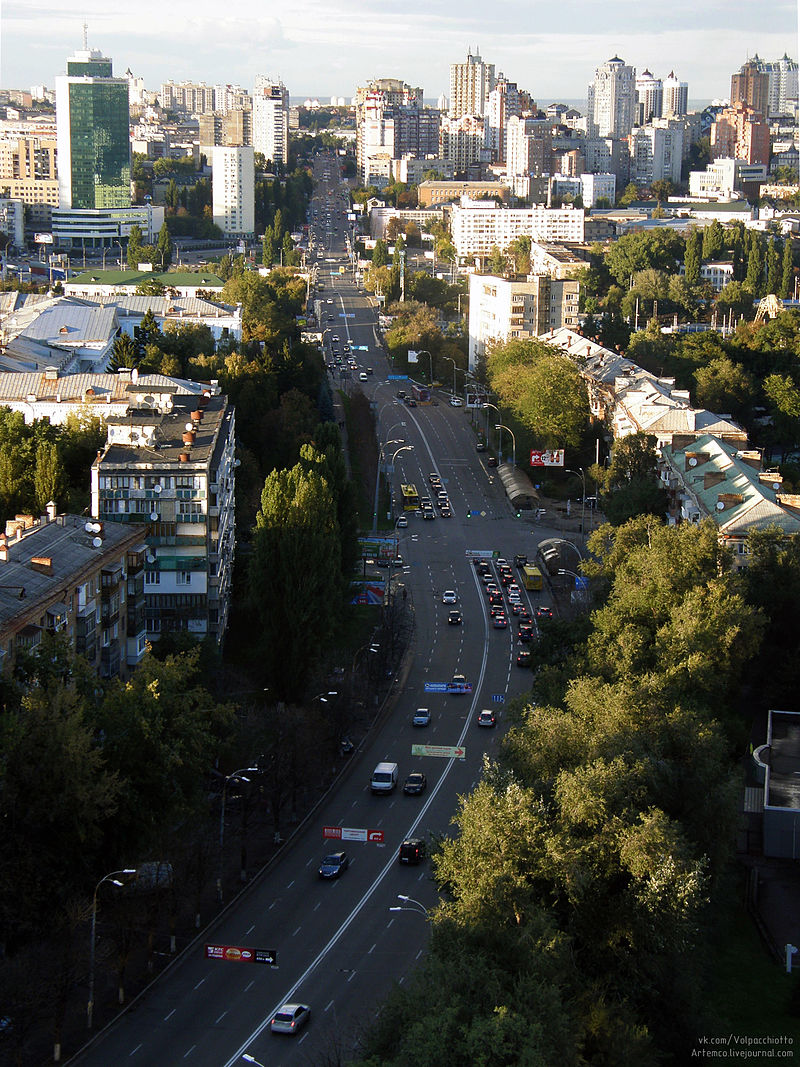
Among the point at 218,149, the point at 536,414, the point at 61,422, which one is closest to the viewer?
the point at 61,422

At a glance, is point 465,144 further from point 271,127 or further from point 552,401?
point 552,401

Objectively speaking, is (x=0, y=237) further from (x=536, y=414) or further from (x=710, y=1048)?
(x=710, y=1048)

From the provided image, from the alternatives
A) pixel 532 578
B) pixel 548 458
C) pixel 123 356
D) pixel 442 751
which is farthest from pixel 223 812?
pixel 123 356

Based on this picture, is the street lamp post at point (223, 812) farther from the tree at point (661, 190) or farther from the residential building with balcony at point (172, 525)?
the tree at point (661, 190)

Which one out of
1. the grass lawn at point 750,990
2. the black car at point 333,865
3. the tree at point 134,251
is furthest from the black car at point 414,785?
the tree at point 134,251

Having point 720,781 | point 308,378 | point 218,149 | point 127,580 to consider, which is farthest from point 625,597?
point 218,149

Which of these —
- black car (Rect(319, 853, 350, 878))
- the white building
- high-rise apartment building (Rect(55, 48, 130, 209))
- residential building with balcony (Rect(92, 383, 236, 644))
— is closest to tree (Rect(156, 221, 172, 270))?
high-rise apartment building (Rect(55, 48, 130, 209))
